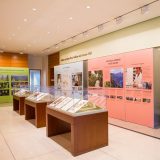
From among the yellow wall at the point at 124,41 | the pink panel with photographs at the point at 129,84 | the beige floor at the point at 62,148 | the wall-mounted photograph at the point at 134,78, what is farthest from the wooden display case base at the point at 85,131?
the yellow wall at the point at 124,41

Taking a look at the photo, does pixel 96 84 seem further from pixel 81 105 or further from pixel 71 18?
pixel 81 105

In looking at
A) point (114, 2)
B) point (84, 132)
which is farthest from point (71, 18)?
point (84, 132)

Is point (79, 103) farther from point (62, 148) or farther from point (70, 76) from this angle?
point (70, 76)

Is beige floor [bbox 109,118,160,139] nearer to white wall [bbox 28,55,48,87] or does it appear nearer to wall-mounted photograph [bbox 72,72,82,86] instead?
wall-mounted photograph [bbox 72,72,82,86]

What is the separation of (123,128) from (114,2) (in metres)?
3.63

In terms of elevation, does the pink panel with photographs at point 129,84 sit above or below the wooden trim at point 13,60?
below

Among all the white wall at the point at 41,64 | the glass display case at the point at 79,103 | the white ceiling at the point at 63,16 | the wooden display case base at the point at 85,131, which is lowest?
the wooden display case base at the point at 85,131

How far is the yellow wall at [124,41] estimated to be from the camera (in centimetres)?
556

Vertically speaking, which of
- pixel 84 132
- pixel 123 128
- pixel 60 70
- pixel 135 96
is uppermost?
pixel 60 70

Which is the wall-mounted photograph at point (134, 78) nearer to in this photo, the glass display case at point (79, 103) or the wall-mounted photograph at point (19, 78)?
the glass display case at point (79, 103)

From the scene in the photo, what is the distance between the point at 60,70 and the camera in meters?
10.8

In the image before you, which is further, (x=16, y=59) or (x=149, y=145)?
(x=16, y=59)

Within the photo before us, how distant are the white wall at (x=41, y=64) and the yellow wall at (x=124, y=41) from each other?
191 inches

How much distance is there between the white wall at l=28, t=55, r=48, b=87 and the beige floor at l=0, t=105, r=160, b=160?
853cm
